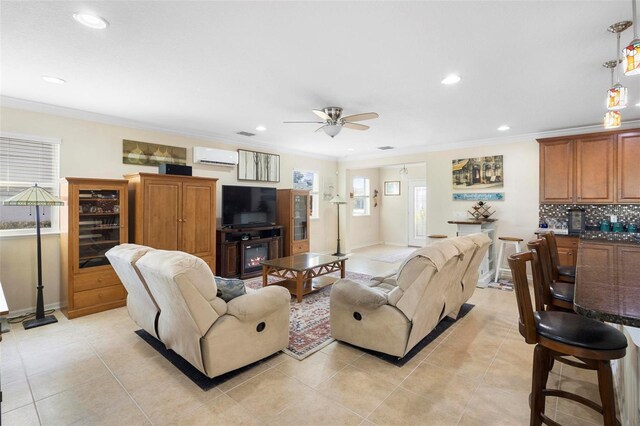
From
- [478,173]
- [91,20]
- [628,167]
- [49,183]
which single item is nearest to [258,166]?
[49,183]

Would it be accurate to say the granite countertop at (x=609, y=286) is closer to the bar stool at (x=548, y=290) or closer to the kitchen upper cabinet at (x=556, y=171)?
the bar stool at (x=548, y=290)

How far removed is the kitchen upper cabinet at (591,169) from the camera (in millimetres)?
4418

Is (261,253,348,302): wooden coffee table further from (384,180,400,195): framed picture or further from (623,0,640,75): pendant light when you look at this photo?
(384,180,400,195): framed picture

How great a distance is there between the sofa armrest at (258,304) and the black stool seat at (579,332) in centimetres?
183

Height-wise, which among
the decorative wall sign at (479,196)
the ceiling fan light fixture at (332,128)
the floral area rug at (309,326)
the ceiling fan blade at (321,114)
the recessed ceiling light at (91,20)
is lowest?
the floral area rug at (309,326)

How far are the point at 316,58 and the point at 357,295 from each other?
2100mm

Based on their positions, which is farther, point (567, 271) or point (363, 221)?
point (363, 221)

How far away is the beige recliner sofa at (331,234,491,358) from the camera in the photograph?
2488 mm

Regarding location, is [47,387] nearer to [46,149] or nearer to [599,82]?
[46,149]

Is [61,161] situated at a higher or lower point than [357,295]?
higher

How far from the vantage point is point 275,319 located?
8.72 ft

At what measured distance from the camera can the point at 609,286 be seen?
4.73 feet

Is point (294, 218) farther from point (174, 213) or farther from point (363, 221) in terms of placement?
point (363, 221)

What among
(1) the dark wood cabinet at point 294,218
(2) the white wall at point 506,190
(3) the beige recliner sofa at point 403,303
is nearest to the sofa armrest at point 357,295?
(3) the beige recliner sofa at point 403,303
